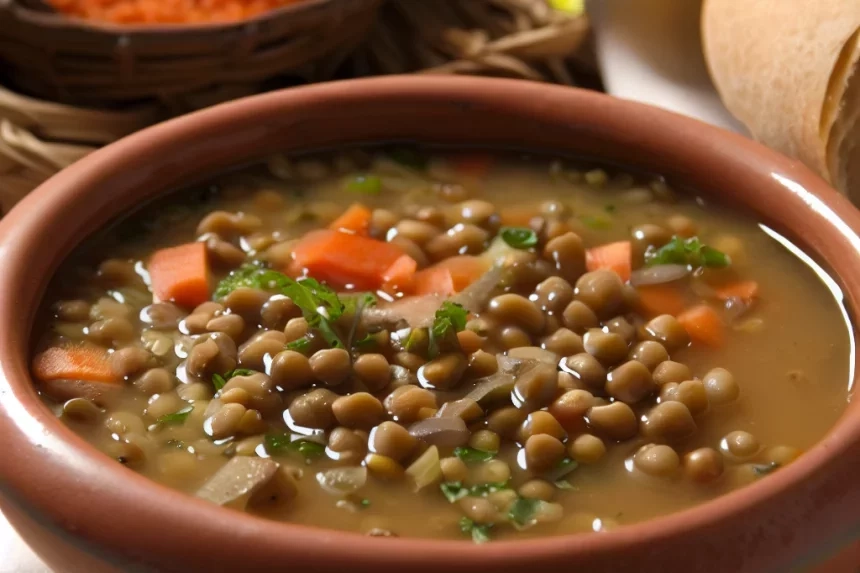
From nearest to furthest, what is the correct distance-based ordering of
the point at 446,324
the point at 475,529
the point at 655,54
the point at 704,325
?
the point at 475,529
the point at 446,324
the point at 704,325
the point at 655,54

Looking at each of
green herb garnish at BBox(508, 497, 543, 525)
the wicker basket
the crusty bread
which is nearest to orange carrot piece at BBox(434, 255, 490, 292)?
green herb garnish at BBox(508, 497, 543, 525)

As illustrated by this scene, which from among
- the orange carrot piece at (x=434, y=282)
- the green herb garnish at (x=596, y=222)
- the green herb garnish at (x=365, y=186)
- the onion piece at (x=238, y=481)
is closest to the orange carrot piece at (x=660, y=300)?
the green herb garnish at (x=596, y=222)

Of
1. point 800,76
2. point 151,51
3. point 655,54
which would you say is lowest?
point 655,54

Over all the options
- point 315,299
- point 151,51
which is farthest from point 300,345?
point 151,51

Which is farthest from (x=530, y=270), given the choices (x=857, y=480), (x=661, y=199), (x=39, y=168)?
(x=39, y=168)

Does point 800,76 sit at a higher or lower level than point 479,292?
higher

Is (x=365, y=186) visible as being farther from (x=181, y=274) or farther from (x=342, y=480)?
(x=342, y=480)

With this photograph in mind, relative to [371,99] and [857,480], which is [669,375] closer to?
[857,480]

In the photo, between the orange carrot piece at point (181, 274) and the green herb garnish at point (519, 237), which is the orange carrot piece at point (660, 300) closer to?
the green herb garnish at point (519, 237)
